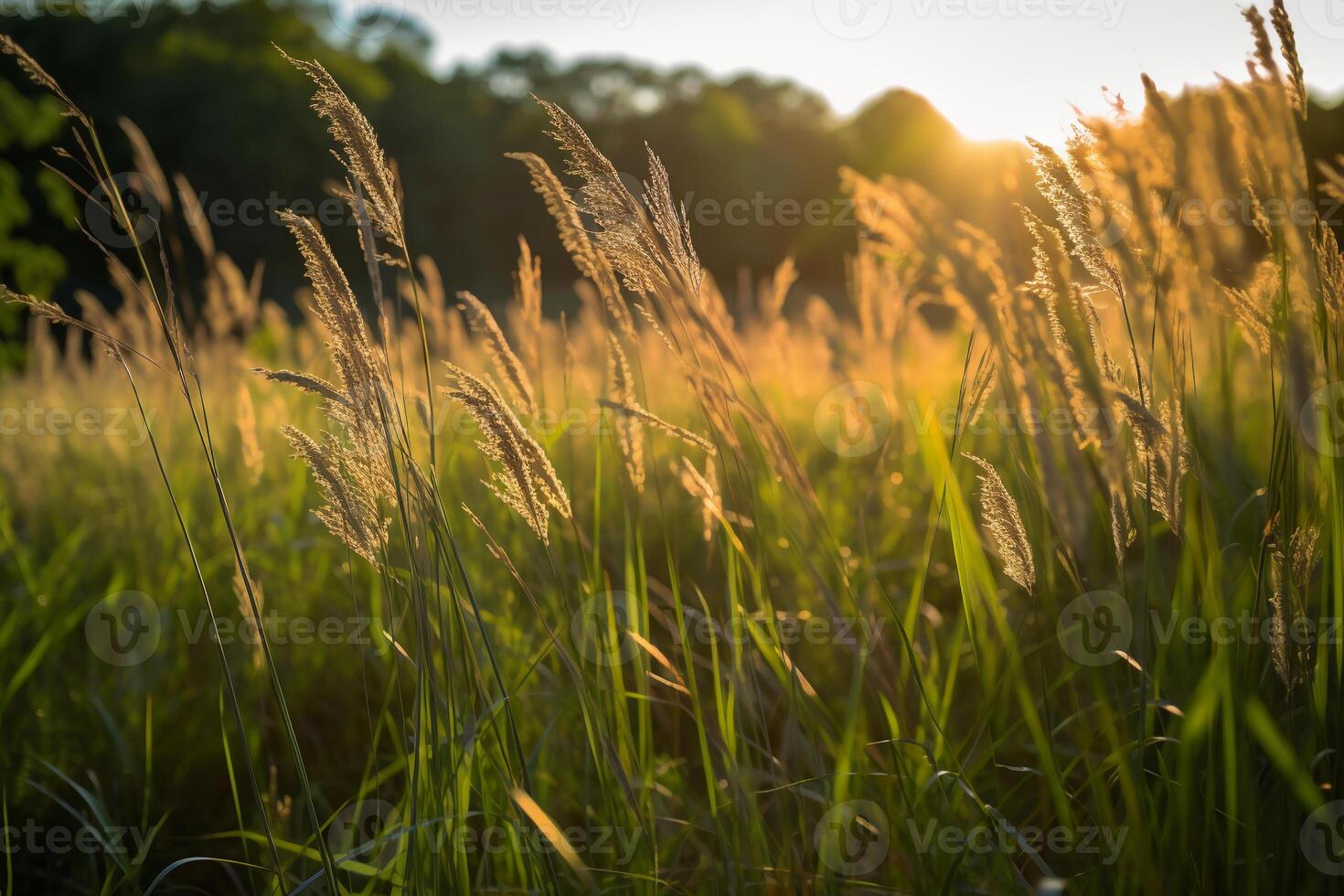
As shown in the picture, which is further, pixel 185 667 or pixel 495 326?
pixel 185 667

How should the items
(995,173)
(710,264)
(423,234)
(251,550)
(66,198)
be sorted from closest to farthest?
(995,173)
(251,550)
(66,198)
(423,234)
(710,264)

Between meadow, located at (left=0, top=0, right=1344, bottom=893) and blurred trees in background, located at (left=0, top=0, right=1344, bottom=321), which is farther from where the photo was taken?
blurred trees in background, located at (left=0, top=0, right=1344, bottom=321)

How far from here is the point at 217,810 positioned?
2018mm

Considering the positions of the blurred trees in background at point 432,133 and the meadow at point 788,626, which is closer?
the meadow at point 788,626

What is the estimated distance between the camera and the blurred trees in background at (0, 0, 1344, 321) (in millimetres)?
24625

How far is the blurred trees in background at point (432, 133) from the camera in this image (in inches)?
969

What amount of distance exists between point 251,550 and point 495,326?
1.80 metres

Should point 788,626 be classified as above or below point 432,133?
below

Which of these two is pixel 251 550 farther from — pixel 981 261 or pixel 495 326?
pixel 981 261

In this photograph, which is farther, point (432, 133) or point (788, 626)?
point (432, 133)

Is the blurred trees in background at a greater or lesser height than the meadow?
greater

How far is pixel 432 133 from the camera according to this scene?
29609 millimetres

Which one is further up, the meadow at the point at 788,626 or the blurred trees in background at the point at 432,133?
the blurred trees in background at the point at 432,133

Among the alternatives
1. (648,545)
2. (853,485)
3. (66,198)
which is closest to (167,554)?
(648,545)
